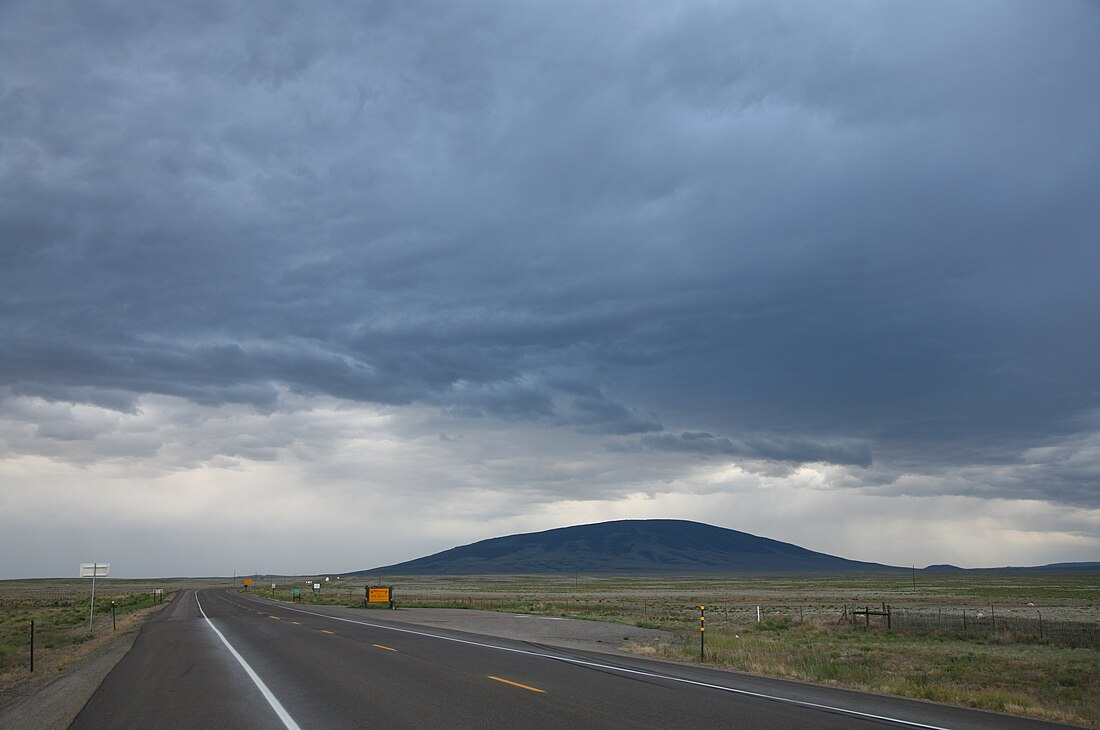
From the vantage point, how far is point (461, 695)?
14820 mm

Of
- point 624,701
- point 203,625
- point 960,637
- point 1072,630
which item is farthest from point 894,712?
point 203,625

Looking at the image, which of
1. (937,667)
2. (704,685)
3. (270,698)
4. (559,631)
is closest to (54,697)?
(270,698)

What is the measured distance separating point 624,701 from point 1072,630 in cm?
3235

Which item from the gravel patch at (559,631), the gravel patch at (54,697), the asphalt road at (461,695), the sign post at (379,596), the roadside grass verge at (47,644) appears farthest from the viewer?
the sign post at (379,596)

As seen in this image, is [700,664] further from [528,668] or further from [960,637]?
[960,637]

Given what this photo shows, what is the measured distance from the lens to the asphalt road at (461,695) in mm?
12430

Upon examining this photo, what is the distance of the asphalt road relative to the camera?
12430 millimetres

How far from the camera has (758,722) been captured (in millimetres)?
12266

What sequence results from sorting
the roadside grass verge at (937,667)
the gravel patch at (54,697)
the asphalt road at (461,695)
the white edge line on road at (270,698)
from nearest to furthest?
the white edge line on road at (270,698) < the asphalt road at (461,695) < the gravel patch at (54,697) < the roadside grass verge at (937,667)

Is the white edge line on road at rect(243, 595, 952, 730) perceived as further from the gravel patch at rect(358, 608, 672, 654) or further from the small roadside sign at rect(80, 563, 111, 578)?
the small roadside sign at rect(80, 563, 111, 578)

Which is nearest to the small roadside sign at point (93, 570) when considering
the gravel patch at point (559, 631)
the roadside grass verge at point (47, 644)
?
the roadside grass verge at point (47, 644)

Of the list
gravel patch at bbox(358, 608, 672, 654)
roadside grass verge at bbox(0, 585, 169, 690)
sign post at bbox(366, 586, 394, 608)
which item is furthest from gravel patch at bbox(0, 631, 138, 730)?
sign post at bbox(366, 586, 394, 608)

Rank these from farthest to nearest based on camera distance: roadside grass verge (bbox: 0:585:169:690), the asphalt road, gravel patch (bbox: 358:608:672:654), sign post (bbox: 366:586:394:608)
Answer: sign post (bbox: 366:586:394:608), gravel patch (bbox: 358:608:672:654), roadside grass verge (bbox: 0:585:169:690), the asphalt road

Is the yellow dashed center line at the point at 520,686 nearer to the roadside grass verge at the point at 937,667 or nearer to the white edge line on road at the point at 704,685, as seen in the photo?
the white edge line on road at the point at 704,685
